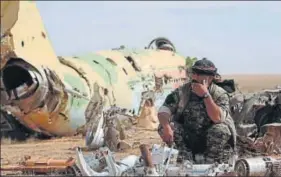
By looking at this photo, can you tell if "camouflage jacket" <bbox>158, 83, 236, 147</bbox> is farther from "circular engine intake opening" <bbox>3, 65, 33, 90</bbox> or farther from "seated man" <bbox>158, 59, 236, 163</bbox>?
"circular engine intake opening" <bbox>3, 65, 33, 90</bbox>

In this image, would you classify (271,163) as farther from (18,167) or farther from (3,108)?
(3,108)

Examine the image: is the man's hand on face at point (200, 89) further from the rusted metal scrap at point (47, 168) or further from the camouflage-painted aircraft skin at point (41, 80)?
the camouflage-painted aircraft skin at point (41, 80)

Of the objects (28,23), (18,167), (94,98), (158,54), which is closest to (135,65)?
(158,54)

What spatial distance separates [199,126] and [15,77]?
912cm

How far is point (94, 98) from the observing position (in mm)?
15836

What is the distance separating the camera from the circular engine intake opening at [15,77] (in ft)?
49.0

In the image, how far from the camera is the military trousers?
259 inches

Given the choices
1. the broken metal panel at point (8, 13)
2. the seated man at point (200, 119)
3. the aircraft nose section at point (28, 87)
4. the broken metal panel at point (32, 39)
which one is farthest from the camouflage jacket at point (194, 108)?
the aircraft nose section at point (28, 87)

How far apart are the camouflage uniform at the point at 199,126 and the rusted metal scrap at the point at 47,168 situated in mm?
1041

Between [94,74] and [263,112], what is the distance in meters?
6.76

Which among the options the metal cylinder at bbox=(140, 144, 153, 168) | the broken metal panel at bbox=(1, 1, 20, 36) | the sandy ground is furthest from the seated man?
the broken metal panel at bbox=(1, 1, 20, 36)

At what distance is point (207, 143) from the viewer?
667 centimetres

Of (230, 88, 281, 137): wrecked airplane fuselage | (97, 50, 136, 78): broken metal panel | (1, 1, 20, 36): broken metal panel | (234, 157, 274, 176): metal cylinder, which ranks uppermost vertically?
(97, 50, 136, 78): broken metal panel

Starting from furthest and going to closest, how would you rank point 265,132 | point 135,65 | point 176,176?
1. point 135,65
2. point 265,132
3. point 176,176
